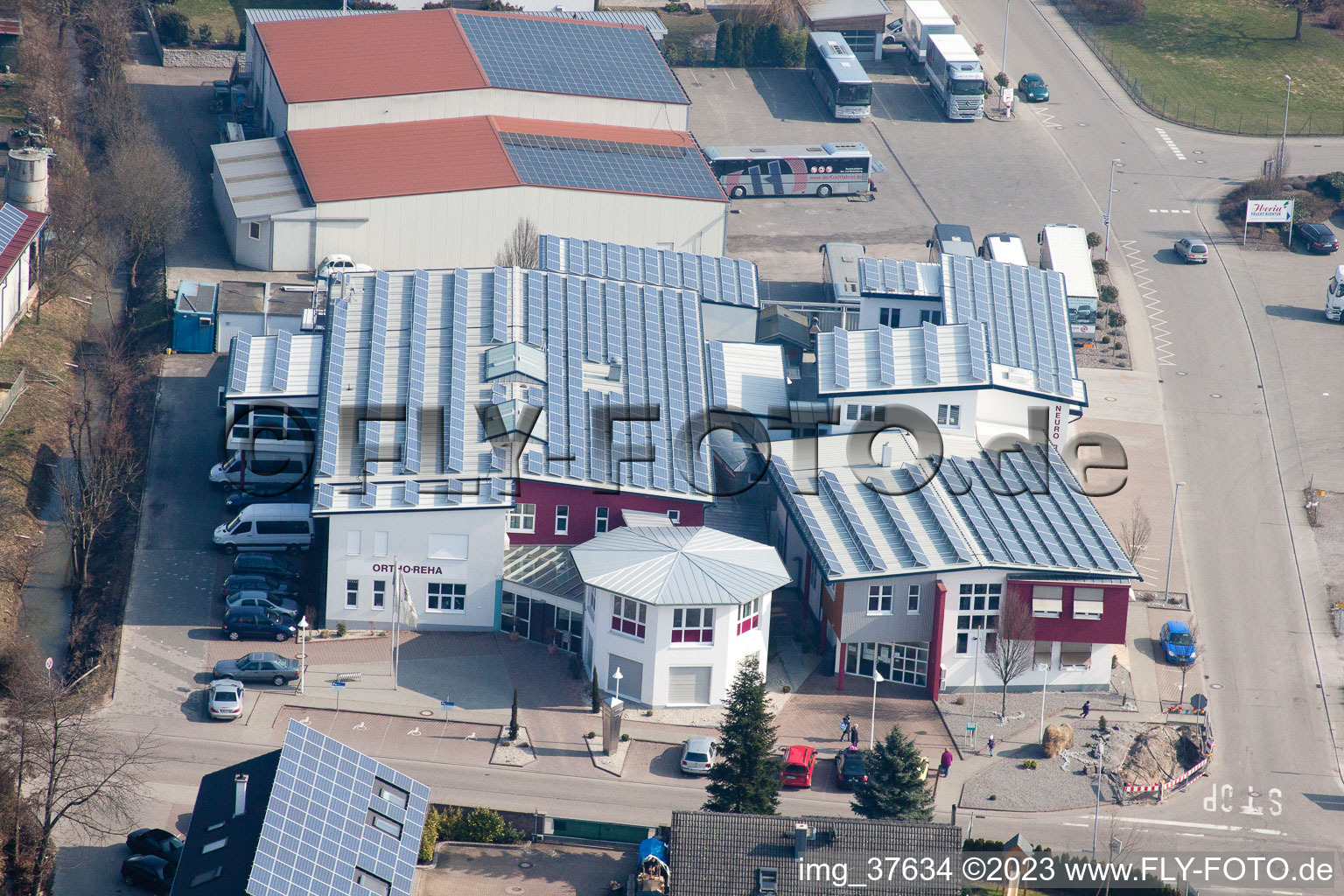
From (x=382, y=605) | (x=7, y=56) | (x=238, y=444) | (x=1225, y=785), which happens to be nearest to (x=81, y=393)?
(x=238, y=444)

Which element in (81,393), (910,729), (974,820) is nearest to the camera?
Result: (974,820)

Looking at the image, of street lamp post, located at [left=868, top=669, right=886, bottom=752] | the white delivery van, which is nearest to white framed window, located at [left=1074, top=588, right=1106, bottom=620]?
street lamp post, located at [left=868, top=669, right=886, bottom=752]

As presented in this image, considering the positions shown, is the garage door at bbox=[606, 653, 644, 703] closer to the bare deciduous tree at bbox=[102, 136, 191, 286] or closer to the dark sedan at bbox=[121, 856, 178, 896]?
the dark sedan at bbox=[121, 856, 178, 896]

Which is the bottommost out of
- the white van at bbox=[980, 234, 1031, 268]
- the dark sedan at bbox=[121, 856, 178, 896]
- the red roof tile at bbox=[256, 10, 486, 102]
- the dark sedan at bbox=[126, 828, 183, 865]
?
the dark sedan at bbox=[121, 856, 178, 896]

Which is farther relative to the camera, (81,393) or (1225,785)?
(81,393)

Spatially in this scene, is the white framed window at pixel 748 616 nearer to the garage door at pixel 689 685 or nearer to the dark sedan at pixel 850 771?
the garage door at pixel 689 685

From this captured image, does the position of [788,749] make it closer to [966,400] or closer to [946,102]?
[966,400]

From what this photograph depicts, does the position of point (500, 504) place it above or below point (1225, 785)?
above
